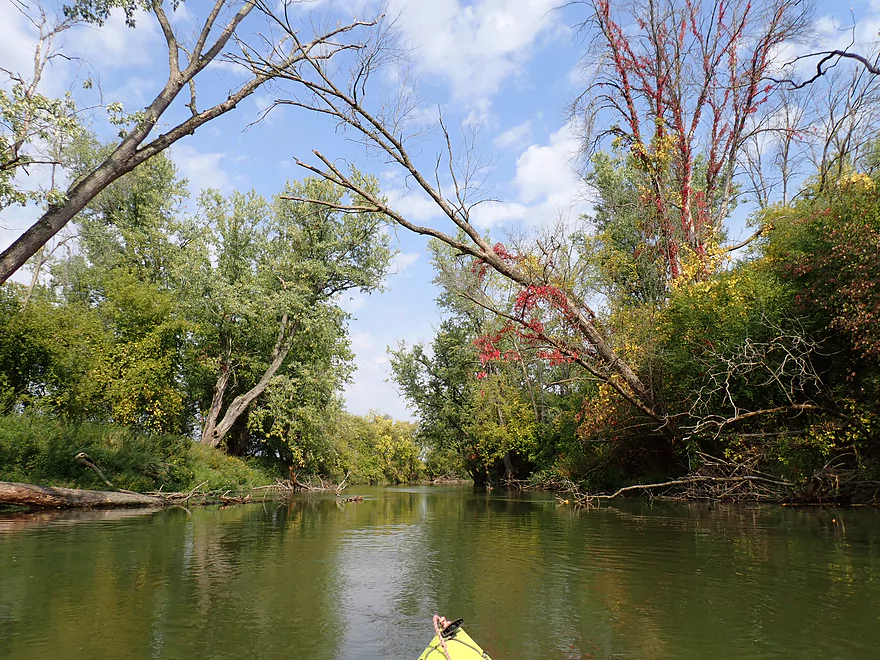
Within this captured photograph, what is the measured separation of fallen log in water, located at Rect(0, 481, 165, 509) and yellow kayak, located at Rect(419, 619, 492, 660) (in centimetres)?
1205

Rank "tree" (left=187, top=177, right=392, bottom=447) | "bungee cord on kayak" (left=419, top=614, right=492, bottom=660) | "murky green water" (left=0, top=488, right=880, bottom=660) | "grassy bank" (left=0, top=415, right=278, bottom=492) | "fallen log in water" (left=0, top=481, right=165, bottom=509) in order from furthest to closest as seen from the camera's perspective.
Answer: "tree" (left=187, top=177, right=392, bottom=447) < "grassy bank" (left=0, top=415, right=278, bottom=492) < "fallen log in water" (left=0, top=481, right=165, bottom=509) < "murky green water" (left=0, top=488, right=880, bottom=660) < "bungee cord on kayak" (left=419, top=614, right=492, bottom=660)

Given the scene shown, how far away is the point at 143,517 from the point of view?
12422mm

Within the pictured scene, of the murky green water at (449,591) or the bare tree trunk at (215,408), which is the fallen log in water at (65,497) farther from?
the bare tree trunk at (215,408)

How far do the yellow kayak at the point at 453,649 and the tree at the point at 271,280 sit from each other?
76.4 feet

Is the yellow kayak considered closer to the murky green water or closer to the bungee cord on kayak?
the bungee cord on kayak

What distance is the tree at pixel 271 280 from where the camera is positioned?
25141mm

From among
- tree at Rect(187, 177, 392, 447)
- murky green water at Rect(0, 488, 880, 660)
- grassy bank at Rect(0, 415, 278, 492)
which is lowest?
murky green water at Rect(0, 488, 880, 660)

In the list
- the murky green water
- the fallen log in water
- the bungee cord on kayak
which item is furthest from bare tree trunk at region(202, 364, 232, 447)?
the bungee cord on kayak

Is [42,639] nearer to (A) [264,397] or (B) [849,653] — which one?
(B) [849,653]

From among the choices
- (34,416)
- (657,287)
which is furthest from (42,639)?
(657,287)

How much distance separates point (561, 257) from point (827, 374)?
649 centimetres

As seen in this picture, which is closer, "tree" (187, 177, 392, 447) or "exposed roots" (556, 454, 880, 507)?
"exposed roots" (556, 454, 880, 507)

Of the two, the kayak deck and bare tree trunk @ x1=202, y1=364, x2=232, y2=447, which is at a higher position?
bare tree trunk @ x1=202, y1=364, x2=232, y2=447

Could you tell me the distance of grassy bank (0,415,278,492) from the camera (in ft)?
44.5
